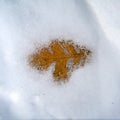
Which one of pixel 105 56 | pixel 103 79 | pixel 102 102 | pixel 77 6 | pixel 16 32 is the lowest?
pixel 102 102

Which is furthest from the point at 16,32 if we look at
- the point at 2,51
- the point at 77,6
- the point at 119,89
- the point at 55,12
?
the point at 119,89

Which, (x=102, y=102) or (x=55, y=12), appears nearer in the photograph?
(x=102, y=102)

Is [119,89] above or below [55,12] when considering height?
below

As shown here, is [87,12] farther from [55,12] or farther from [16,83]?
[16,83]
